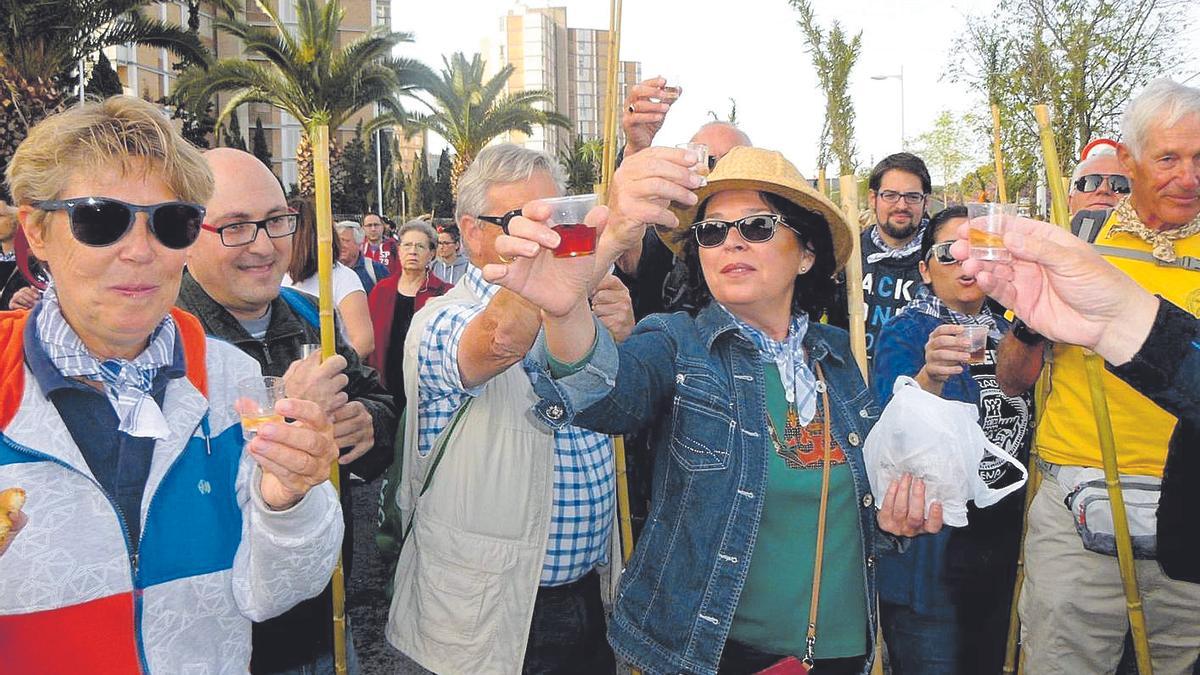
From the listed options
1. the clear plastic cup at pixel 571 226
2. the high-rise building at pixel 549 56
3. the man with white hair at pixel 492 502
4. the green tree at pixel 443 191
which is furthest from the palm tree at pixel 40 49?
the high-rise building at pixel 549 56

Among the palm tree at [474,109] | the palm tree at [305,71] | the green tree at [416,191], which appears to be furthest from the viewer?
the green tree at [416,191]

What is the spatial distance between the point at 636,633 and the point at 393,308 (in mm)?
5090

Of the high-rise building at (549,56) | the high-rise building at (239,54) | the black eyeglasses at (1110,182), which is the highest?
the high-rise building at (549,56)

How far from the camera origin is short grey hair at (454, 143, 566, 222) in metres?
2.85

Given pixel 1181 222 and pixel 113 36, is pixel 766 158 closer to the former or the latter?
pixel 1181 222

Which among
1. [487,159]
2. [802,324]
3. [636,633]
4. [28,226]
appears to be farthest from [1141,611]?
[28,226]

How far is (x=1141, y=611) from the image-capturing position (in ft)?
Result: 10.0

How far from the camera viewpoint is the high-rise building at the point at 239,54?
40562 millimetres

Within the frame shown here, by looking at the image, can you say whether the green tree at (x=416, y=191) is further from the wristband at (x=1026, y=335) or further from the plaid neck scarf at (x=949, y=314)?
the wristband at (x=1026, y=335)

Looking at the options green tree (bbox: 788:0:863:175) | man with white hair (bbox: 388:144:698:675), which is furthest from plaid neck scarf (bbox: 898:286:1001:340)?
green tree (bbox: 788:0:863:175)

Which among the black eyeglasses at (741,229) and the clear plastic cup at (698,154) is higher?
the clear plastic cup at (698,154)

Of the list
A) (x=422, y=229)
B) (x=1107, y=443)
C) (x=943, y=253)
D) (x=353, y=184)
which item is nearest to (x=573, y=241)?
(x=1107, y=443)

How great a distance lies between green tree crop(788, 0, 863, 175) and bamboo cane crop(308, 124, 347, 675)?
15.7 metres

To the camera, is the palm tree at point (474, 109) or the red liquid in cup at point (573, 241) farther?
the palm tree at point (474, 109)
